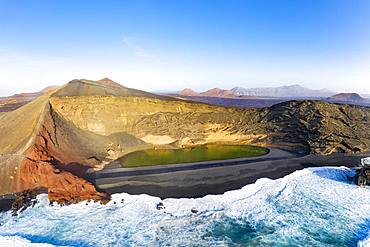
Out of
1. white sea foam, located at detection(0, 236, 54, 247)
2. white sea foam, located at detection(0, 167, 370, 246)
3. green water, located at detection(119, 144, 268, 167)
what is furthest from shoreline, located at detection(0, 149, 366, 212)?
white sea foam, located at detection(0, 236, 54, 247)

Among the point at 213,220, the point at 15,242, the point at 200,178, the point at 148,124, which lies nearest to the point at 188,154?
the point at 148,124

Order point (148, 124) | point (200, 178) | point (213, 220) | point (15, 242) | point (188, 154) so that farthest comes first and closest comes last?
point (148, 124), point (188, 154), point (200, 178), point (213, 220), point (15, 242)

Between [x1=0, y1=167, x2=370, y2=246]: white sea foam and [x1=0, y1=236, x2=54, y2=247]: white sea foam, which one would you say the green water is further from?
[x1=0, y1=236, x2=54, y2=247]: white sea foam

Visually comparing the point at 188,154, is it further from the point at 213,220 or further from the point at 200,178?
the point at 213,220

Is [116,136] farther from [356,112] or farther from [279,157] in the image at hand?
[356,112]

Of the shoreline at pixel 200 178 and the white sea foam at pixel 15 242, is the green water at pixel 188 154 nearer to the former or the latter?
the shoreline at pixel 200 178

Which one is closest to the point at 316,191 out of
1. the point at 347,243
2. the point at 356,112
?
the point at 347,243

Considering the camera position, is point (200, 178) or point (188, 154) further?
point (188, 154)
